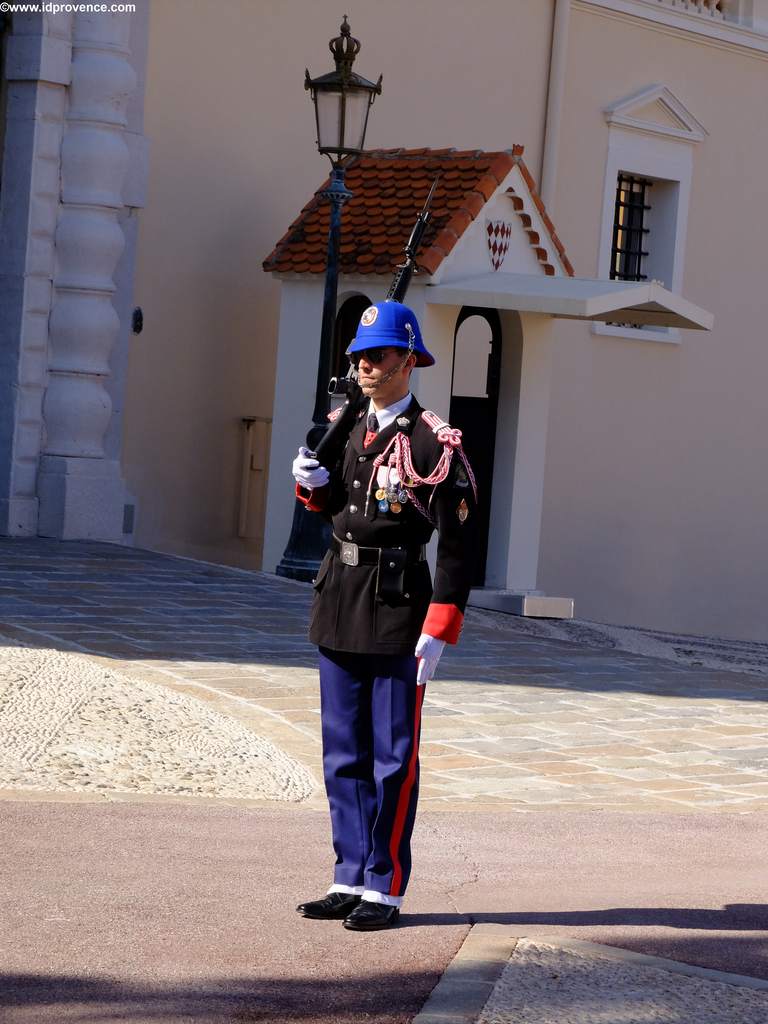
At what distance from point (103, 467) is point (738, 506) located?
904cm

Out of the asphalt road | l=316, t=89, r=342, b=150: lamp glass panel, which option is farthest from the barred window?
the asphalt road

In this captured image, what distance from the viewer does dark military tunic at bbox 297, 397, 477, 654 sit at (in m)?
5.35

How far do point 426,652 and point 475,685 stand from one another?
4.77m

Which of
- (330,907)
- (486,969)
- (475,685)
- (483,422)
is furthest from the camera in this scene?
(483,422)

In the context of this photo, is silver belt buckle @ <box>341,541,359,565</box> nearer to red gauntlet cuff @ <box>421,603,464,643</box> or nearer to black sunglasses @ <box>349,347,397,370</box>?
red gauntlet cuff @ <box>421,603,464,643</box>

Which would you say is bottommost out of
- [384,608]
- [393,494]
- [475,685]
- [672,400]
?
[475,685]

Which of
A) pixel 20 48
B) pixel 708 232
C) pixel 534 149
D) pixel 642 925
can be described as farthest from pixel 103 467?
pixel 642 925

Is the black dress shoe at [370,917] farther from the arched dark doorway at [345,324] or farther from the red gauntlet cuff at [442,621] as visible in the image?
the arched dark doorway at [345,324]

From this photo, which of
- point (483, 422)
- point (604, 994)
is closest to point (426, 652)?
point (604, 994)

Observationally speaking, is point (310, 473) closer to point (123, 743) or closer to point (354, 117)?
point (123, 743)

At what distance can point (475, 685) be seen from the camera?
10.0 meters

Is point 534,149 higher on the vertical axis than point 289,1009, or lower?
higher

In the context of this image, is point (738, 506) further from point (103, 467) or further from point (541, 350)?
point (103, 467)

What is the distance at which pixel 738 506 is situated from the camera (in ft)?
69.3
